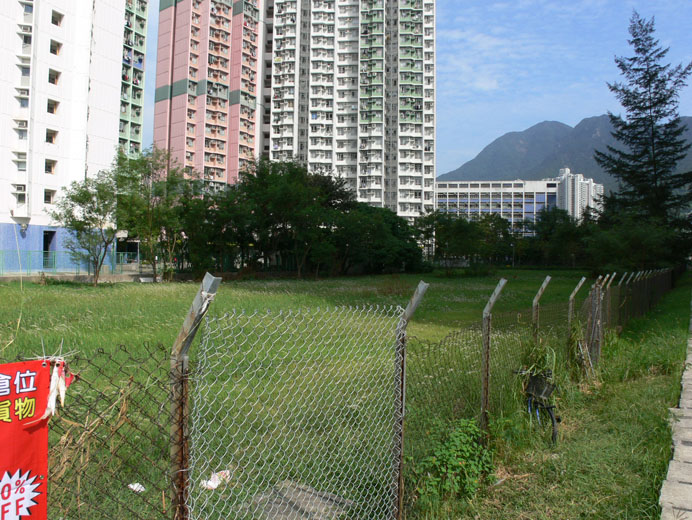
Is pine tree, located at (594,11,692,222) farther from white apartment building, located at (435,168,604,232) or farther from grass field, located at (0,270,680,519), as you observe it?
white apartment building, located at (435,168,604,232)

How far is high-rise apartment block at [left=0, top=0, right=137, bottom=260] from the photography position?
1406 inches

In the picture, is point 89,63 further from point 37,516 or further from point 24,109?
point 37,516

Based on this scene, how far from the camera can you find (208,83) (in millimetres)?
74250

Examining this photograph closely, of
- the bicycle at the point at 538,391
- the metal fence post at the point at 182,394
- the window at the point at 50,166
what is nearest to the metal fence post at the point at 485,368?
the bicycle at the point at 538,391

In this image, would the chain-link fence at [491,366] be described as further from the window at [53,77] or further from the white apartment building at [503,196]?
the white apartment building at [503,196]

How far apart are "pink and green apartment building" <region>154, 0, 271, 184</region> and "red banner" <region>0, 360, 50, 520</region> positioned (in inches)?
2841

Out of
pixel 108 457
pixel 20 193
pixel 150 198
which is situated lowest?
pixel 108 457

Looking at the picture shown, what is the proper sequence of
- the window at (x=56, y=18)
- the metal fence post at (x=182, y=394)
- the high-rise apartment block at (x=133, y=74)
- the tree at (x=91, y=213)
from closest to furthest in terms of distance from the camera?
the metal fence post at (x=182, y=394) → the tree at (x=91, y=213) → the window at (x=56, y=18) → the high-rise apartment block at (x=133, y=74)

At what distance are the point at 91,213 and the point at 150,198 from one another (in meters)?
3.38

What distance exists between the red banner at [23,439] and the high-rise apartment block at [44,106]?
3855 cm

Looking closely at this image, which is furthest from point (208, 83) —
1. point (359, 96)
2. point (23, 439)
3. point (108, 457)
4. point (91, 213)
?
point (23, 439)

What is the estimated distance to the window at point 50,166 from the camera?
126 feet

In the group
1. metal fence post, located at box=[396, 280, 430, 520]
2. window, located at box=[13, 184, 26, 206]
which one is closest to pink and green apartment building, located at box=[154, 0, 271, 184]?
window, located at box=[13, 184, 26, 206]

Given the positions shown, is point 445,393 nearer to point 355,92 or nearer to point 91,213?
point 91,213
